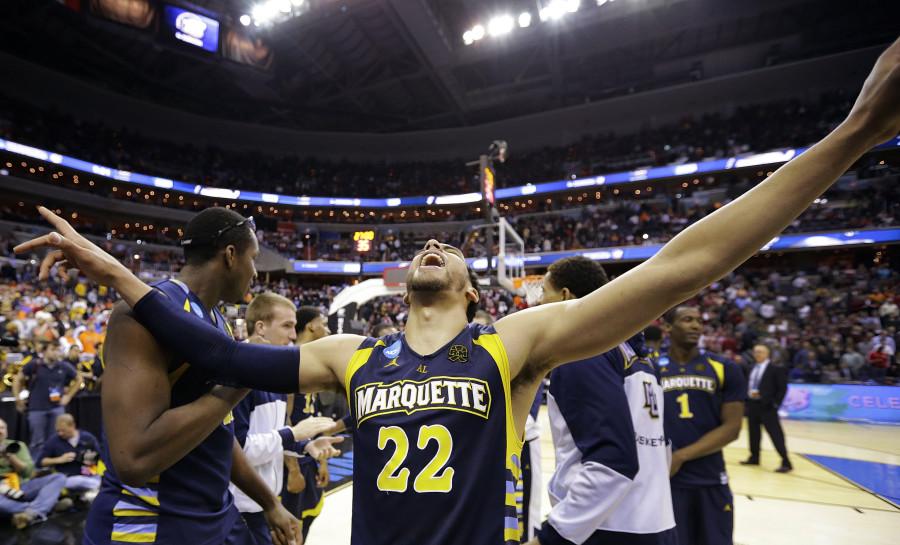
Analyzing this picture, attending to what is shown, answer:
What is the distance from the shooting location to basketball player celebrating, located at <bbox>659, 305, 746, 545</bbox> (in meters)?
3.40

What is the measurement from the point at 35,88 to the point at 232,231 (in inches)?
1400

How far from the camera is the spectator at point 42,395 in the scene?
757 cm

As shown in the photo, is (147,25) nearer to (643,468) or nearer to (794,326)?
(643,468)

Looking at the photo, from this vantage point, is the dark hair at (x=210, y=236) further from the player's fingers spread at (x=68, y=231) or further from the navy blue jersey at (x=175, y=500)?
the player's fingers spread at (x=68, y=231)

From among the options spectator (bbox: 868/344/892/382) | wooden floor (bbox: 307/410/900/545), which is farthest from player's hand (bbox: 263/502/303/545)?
spectator (bbox: 868/344/892/382)

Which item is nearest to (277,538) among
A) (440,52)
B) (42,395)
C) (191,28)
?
(42,395)

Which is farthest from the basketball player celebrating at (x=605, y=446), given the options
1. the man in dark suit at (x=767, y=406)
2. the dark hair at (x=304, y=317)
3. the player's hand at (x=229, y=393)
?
the man in dark suit at (x=767, y=406)

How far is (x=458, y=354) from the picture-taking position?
1.75 metres

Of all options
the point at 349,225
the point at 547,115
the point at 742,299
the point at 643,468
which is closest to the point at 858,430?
the point at 742,299

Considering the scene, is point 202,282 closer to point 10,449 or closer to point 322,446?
point 322,446

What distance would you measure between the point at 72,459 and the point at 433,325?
23.2ft

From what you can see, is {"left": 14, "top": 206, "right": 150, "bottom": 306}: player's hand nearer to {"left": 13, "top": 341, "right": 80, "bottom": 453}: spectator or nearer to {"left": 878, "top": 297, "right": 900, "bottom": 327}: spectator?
{"left": 13, "top": 341, "right": 80, "bottom": 453}: spectator

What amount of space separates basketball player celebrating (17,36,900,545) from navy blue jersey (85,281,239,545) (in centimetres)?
24

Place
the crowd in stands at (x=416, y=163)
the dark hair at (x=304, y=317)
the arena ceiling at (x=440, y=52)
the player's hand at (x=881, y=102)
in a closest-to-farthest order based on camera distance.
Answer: the player's hand at (x=881, y=102), the dark hair at (x=304, y=317), the arena ceiling at (x=440, y=52), the crowd in stands at (x=416, y=163)
